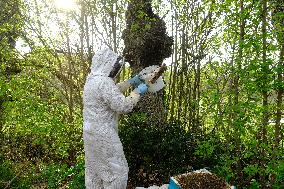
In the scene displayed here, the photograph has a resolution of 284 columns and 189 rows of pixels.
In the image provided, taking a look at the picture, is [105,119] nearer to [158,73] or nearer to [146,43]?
[158,73]

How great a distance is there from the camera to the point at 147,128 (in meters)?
6.42

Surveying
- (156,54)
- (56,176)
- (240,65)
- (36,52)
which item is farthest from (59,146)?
(240,65)

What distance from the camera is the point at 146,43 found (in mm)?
7012

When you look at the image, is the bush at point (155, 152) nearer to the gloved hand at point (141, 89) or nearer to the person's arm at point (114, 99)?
the gloved hand at point (141, 89)

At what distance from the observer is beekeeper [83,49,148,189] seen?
403 cm

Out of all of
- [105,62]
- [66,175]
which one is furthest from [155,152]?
[105,62]

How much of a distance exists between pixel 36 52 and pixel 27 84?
0.75 metres

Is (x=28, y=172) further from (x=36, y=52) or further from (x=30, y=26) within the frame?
(x=30, y=26)

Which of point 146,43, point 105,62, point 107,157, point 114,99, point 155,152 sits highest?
point 146,43

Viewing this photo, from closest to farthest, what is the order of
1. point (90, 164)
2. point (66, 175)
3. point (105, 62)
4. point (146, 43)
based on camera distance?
point (105, 62) → point (90, 164) → point (66, 175) → point (146, 43)

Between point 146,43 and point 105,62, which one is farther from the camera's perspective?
point 146,43

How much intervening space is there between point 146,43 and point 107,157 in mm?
3369

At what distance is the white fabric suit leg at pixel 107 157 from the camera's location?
13.4ft

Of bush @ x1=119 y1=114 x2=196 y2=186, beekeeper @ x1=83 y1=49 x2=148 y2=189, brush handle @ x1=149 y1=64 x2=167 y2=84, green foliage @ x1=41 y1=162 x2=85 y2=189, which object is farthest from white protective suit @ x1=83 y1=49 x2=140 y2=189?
bush @ x1=119 y1=114 x2=196 y2=186
